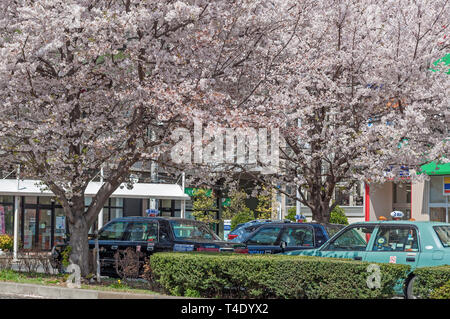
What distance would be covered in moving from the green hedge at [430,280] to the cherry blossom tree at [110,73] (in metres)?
4.86

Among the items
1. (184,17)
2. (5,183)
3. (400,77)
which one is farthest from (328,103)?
(5,183)

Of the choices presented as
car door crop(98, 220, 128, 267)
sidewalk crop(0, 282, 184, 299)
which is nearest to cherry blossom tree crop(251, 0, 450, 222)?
car door crop(98, 220, 128, 267)

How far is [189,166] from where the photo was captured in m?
14.8

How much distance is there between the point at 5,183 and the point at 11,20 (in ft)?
51.8

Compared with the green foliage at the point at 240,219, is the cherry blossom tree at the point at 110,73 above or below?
above

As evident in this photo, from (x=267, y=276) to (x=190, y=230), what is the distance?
565cm

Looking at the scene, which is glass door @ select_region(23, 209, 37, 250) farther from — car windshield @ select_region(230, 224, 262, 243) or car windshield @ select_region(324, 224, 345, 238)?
car windshield @ select_region(324, 224, 345, 238)

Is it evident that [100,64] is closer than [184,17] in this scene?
No

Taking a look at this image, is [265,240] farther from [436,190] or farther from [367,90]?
[436,190]

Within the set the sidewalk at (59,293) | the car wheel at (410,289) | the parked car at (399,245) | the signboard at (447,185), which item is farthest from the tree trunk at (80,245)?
the signboard at (447,185)

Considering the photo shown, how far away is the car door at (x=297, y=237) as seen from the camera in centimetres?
1697

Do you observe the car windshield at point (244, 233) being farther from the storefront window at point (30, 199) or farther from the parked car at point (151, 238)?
the storefront window at point (30, 199)

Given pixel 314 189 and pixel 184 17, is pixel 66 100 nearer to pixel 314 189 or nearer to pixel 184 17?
pixel 184 17
